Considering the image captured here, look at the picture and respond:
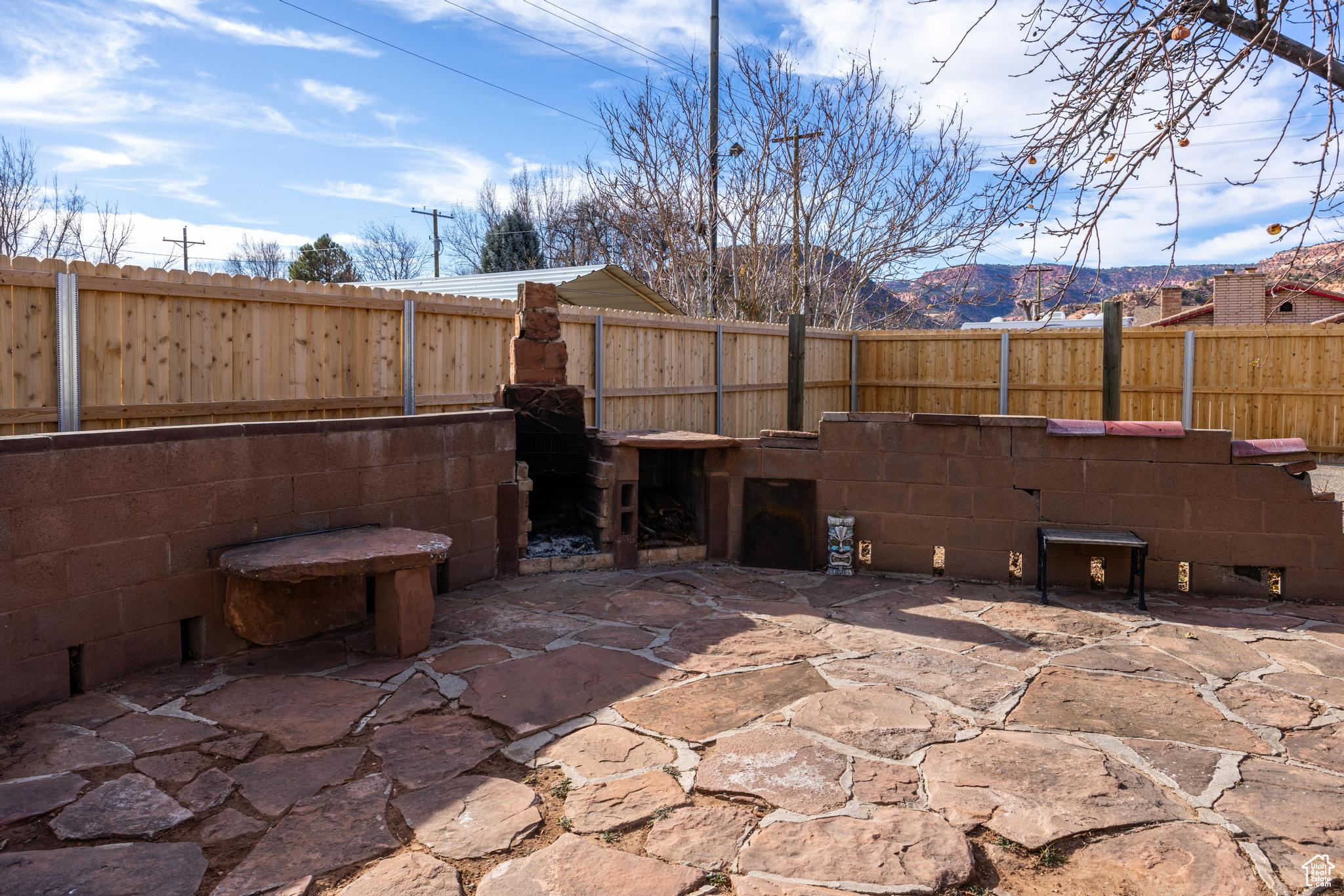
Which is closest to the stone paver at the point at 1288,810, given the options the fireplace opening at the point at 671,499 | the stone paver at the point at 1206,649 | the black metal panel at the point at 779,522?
the stone paver at the point at 1206,649

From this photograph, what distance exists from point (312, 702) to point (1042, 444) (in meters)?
4.95

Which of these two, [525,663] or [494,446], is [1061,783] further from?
[494,446]

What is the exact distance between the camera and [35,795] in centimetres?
289

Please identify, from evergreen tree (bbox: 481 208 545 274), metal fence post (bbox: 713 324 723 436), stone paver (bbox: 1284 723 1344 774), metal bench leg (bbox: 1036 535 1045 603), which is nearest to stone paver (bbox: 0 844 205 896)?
stone paver (bbox: 1284 723 1344 774)

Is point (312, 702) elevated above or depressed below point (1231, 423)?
below

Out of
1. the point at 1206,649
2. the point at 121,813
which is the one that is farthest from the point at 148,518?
the point at 1206,649

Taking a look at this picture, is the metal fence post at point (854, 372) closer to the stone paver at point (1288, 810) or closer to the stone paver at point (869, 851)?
the stone paver at point (1288, 810)

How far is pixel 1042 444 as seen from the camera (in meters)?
6.11

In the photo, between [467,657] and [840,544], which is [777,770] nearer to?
[467,657]

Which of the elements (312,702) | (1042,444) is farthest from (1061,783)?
(1042,444)

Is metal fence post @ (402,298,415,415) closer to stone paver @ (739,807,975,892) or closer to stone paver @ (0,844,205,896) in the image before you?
stone paver @ (0,844,205,896)

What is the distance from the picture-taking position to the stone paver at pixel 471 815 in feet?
8.81

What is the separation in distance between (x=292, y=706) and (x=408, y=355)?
178 inches

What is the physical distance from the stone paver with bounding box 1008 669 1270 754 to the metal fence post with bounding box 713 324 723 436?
750cm
